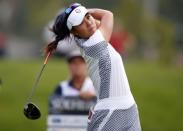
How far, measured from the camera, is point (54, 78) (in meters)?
20.4

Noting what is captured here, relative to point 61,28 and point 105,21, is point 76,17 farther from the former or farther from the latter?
point 105,21

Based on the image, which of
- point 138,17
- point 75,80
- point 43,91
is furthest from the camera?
point 138,17

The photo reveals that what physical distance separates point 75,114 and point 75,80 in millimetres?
616

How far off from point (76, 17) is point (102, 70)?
0.52m

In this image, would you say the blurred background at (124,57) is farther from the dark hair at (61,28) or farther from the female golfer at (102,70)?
the female golfer at (102,70)

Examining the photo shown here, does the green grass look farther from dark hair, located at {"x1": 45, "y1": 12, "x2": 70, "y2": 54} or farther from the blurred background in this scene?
dark hair, located at {"x1": 45, "y1": 12, "x2": 70, "y2": 54}

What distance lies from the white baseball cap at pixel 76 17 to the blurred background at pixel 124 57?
3.88ft

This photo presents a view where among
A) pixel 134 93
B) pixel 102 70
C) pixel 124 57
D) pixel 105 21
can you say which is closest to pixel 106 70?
pixel 102 70

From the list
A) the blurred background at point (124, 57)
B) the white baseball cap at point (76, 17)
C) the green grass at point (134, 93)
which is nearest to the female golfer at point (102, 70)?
the white baseball cap at point (76, 17)

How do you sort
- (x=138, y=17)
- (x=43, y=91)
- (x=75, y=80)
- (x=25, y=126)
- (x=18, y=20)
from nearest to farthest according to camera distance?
(x=75, y=80), (x=25, y=126), (x=43, y=91), (x=138, y=17), (x=18, y=20)

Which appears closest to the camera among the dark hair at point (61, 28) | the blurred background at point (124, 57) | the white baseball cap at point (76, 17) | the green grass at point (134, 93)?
the white baseball cap at point (76, 17)

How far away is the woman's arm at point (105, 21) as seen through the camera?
905 centimetres

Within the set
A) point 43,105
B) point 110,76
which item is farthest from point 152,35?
point 110,76

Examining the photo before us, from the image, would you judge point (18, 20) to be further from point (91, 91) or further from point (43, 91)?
point (91, 91)
